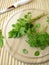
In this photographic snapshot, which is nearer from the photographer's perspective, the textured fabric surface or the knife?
the textured fabric surface

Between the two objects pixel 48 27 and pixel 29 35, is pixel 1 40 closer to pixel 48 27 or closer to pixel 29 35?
pixel 29 35

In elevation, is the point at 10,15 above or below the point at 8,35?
above

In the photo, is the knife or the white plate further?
the knife

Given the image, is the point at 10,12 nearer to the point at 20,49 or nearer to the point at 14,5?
the point at 14,5

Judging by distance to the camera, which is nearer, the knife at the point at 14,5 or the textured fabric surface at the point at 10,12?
the textured fabric surface at the point at 10,12

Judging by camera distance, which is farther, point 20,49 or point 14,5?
point 14,5

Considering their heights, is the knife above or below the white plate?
above

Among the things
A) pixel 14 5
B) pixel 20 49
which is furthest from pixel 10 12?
pixel 20 49


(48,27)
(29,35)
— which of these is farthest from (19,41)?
(48,27)

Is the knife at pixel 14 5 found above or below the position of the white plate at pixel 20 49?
above

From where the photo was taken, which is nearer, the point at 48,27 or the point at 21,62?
the point at 21,62

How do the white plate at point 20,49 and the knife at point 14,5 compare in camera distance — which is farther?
the knife at point 14,5
